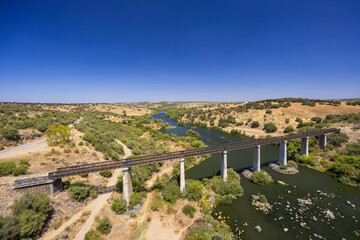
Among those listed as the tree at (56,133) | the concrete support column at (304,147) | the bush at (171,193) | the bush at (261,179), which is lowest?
the bush at (261,179)

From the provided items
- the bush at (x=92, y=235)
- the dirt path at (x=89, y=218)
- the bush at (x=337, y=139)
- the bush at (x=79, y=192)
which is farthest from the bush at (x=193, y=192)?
the bush at (x=337, y=139)

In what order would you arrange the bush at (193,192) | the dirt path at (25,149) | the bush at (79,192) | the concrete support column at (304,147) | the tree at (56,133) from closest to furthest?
the bush at (79,192), the bush at (193,192), the dirt path at (25,149), the tree at (56,133), the concrete support column at (304,147)

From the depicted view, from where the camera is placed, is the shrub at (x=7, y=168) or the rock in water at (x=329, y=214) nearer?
the shrub at (x=7, y=168)

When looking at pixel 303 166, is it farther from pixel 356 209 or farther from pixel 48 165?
pixel 48 165

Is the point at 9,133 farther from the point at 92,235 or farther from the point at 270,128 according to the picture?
the point at 270,128

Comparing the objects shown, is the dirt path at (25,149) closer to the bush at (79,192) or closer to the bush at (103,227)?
the bush at (79,192)

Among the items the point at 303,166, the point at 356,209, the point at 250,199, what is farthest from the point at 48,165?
the point at 303,166

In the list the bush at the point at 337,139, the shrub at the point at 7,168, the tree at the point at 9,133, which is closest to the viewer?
the shrub at the point at 7,168
